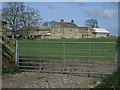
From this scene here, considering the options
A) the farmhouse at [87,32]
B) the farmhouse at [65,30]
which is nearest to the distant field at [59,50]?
the farmhouse at [87,32]

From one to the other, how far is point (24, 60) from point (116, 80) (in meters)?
8.96

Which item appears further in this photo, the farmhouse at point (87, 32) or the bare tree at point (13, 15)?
the farmhouse at point (87, 32)

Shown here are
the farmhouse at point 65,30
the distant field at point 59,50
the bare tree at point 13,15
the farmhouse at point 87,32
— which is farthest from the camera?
the farmhouse at point 65,30

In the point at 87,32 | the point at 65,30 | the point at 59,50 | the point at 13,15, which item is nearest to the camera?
the point at 59,50

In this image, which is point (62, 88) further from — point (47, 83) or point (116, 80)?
point (116, 80)

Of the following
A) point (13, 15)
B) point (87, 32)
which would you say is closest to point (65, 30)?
point (87, 32)

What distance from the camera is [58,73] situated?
13406mm

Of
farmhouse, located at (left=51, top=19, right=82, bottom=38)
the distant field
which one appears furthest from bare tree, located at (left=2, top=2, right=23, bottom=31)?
farmhouse, located at (left=51, top=19, right=82, bottom=38)

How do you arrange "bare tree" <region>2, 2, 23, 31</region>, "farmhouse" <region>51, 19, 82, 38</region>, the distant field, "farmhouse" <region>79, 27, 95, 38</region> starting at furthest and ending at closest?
"farmhouse" <region>51, 19, 82, 38</region> < "farmhouse" <region>79, 27, 95, 38</region> < "bare tree" <region>2, 2, 23, 31</region> < the distant field

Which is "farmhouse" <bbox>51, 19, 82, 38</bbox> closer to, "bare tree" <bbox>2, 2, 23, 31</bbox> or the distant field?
"bare tree" <bbox>2, 2, 23, 31</bbox>

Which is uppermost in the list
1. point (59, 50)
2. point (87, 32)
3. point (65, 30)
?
point (65, 30)

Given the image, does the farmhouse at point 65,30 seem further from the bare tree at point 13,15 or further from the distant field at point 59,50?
the distant field at point 59,50

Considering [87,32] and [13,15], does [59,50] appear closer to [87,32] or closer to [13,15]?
[13,15]

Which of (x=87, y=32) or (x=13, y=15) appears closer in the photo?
(x=13, y=15)
